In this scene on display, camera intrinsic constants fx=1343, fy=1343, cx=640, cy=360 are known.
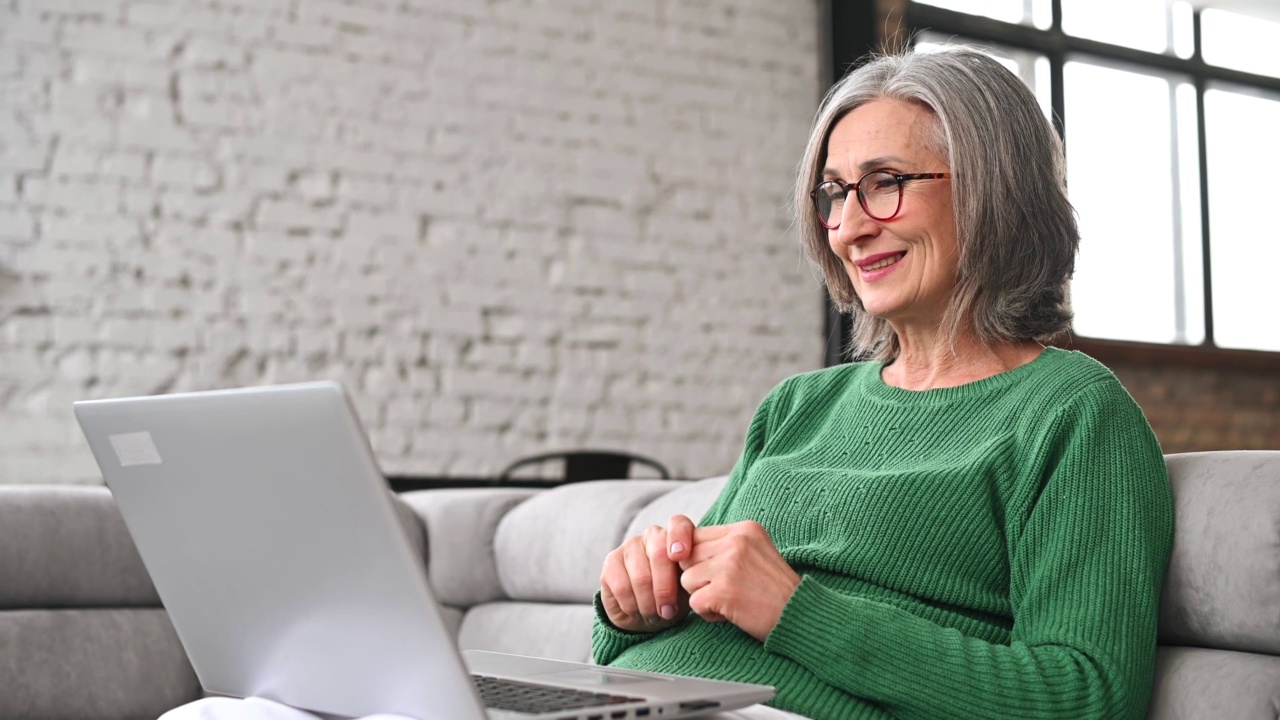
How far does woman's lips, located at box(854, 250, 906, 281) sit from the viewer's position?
4.76 ft

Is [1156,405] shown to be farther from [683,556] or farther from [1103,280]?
[683,556]

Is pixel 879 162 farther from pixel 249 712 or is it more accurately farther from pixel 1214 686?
pixel 249 712

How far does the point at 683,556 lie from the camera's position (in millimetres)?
1230

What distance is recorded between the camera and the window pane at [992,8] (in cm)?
532

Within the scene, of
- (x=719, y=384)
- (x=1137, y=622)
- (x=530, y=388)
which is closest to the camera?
(x=1137, y=622)

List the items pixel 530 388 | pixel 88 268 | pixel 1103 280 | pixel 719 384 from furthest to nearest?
1. pixel 1103 280
2. pixel 719 384
3. pixel 530 388
4. pixel 88 268

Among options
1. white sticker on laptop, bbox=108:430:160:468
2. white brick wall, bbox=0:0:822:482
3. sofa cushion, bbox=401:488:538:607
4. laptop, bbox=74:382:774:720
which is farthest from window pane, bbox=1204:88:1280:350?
white sticker on laptop, bbox=108:430:160:468

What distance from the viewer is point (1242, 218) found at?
614 cm

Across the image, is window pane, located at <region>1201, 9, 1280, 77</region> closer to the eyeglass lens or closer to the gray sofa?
the gray sofa

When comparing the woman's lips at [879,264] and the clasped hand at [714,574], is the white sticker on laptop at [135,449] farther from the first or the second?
the woman's lips at [879,264]

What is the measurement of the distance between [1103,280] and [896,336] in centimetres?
438

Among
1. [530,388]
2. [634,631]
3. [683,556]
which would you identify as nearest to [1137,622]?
[683,556]

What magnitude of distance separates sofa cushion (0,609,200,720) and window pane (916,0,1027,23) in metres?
4.04

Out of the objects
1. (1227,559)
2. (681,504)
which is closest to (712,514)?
(681,504)
